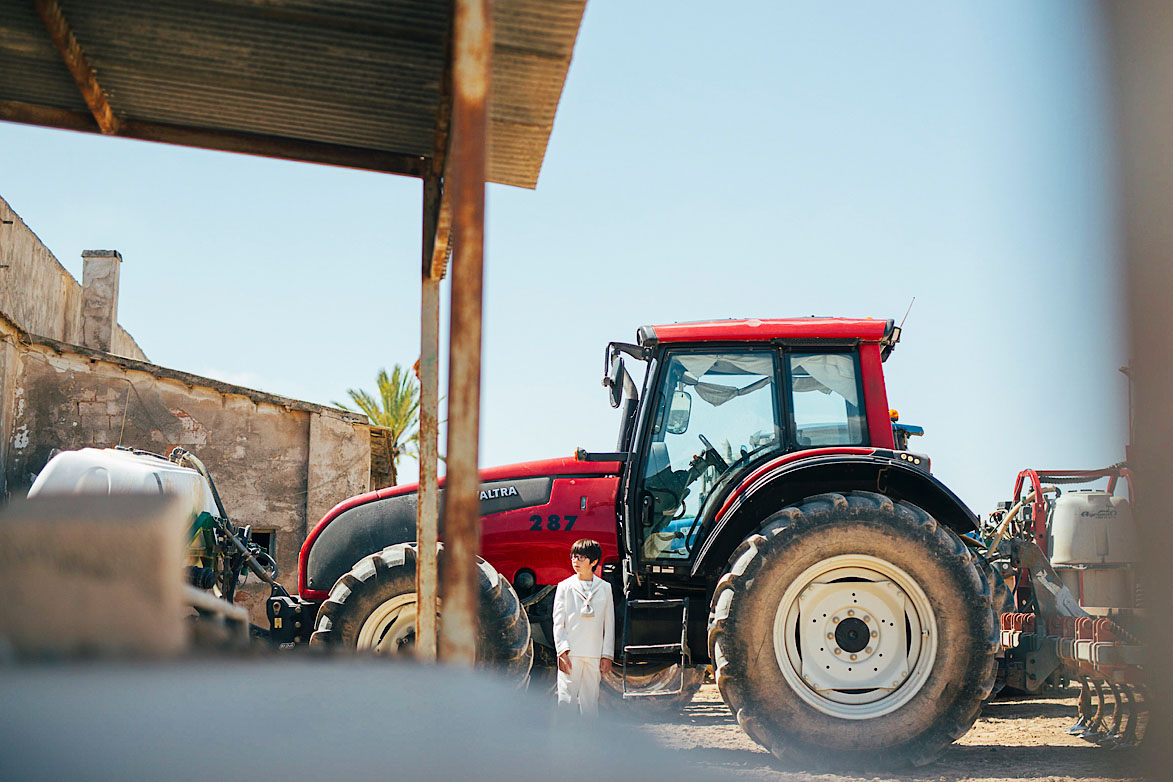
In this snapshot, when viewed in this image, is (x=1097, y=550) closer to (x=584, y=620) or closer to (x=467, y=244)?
(x=584, y=620)

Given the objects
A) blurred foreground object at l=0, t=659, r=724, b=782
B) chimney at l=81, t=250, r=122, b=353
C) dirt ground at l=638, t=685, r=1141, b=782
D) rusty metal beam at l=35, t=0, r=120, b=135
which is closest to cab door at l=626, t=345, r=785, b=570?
dirt ground at l=638, t=685, r=1141, b=782

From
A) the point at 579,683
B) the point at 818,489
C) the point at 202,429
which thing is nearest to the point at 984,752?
the point at 818,489

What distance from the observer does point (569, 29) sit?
→ 371 cm

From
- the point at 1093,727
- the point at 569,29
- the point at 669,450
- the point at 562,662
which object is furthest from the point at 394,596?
the point at 1093,727

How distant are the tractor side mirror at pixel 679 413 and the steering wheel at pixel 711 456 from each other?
12 centimetres

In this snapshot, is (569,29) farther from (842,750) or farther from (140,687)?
(842,750)

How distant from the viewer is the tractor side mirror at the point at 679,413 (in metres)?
6.33

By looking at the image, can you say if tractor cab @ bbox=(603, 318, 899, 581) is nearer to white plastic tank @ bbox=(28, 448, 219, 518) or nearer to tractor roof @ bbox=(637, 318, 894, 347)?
tractor roof @ bbox=(637, 318, 894, 347)

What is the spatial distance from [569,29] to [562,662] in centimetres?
351

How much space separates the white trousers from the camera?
573cm

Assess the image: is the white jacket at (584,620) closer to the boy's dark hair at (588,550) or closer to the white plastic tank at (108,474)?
the boy's dark hair at (588,550)

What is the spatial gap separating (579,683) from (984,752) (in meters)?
2.69

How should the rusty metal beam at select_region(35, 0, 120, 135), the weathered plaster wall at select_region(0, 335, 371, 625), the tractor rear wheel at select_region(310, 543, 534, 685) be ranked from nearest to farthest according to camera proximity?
the rusty metal beam at select_region(35, 0, 120, 135) → the tractor rear wheel at select_region(310, 543, 534, 685) → the weathered plaster wall at select_region(0, 335, 371, 625)

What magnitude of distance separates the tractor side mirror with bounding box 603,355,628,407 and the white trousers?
1.56 metres
